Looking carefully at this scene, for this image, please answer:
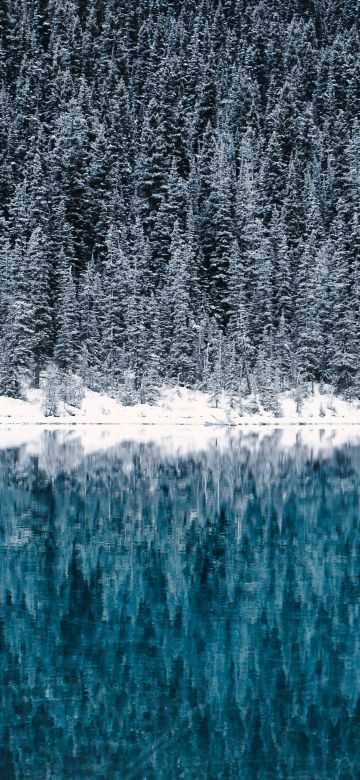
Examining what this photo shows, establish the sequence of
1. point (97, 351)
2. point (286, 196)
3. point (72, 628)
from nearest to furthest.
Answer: point (72, 628)
point (97, 351)
point (286, 196)

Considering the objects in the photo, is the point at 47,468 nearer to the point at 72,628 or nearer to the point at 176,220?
the point at 72,628

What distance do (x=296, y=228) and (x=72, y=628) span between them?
8718 cm

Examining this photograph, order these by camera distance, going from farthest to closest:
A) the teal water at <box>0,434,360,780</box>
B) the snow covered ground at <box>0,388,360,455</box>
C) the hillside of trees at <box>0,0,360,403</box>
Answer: the hillside of trees at <box>0,0,360,403</box>, the snow covered ground at <box>0,388,360,455</box>, the teal water at <box>0,434,360,780</box>

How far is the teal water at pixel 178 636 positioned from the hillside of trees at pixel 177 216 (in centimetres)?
4517

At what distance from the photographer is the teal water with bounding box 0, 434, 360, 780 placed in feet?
45.3

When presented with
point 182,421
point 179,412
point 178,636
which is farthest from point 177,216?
point 178,636

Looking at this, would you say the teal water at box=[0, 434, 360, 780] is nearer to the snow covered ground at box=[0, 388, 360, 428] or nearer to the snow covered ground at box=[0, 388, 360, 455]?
the snow covered ground at box=[0, 388, 360, 455]

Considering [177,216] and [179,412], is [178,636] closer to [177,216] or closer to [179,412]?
[179,412]

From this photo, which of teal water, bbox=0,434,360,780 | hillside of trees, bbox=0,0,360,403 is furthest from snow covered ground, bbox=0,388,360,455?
teal water, bbox=0,434,360,780

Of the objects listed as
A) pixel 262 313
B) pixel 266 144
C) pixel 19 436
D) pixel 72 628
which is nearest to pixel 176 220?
pixel 262 313

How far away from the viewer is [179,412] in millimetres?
81938

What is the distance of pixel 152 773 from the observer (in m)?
12.9

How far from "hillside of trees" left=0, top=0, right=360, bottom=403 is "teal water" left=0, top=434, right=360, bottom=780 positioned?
4517cm

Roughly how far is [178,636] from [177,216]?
8340 cm
